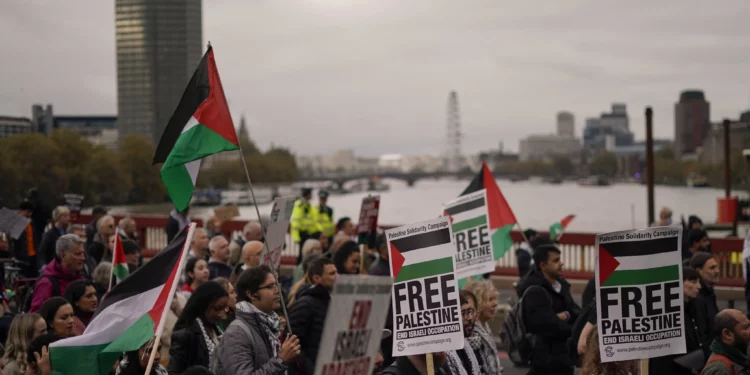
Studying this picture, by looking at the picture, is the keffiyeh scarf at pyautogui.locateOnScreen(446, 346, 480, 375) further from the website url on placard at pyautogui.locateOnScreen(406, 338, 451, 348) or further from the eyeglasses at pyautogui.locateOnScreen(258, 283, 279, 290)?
the eyeglasses at pyautogui.locateOnScreen(258, 283, 279, 290)

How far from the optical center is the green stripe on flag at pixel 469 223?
10461mm

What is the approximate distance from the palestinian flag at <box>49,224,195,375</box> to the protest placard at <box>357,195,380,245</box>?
7221 millimetres

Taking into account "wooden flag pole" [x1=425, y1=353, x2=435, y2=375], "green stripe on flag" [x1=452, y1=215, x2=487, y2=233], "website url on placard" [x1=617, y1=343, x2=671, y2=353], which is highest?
"green stripe on flag" [x1=452, y1=215, x2=487, y2=233]

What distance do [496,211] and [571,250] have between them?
28.3 feet

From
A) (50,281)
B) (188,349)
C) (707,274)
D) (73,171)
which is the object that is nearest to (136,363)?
(188,349)

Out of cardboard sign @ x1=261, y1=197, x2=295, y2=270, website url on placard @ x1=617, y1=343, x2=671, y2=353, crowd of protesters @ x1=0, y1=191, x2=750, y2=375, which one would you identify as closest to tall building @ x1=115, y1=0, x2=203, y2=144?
cardboard sign @ x1=261, y1=197, x2=295, y2=270

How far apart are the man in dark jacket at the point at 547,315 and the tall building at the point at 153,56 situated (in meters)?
92.9

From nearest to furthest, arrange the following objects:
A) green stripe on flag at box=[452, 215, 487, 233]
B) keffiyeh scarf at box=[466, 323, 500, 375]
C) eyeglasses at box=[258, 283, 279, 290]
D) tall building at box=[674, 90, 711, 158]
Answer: eyeglasses at box=[258, 283, 279, 290] → keffiyeh scarf at box=[466, 323, 500, 375] → green stripe on flag at box=[452, 215, 487, 233] → tall building at box=[674, 90, 711, 158]

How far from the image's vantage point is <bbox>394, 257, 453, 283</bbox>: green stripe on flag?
6902 millimetres

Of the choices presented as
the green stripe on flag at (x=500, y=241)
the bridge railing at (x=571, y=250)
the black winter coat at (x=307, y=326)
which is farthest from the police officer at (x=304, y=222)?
the black winter coat at (x=307, y=326)

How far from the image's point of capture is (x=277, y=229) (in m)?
9.55

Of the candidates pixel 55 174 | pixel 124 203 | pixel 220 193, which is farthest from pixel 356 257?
pixel 220 193

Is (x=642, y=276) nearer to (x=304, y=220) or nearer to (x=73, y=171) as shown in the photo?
(x=304, y=220)

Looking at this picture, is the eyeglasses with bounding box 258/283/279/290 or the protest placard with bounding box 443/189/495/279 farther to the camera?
the protest placard with bounding box 443/189/495/279
